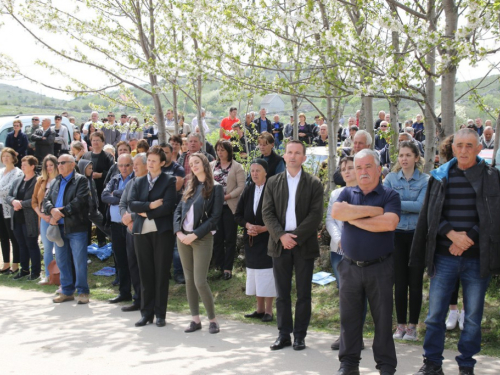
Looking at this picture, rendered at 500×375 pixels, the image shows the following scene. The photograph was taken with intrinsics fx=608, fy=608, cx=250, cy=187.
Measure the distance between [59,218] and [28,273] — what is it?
2.62 m

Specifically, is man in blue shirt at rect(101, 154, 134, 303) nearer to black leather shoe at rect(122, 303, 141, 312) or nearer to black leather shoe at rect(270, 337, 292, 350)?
black leather shoe at rect(122, 303, 141, 312)

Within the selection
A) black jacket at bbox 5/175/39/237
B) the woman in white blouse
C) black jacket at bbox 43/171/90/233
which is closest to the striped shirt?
black jacket at bbox 43/171/90/233

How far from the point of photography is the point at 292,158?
6.70 metres

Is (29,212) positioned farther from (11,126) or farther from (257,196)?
(11,126)

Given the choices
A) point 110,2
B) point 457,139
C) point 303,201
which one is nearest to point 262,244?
point 303,201

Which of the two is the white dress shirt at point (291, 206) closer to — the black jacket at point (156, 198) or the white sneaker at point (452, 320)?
the black jacket at point (156, 198)

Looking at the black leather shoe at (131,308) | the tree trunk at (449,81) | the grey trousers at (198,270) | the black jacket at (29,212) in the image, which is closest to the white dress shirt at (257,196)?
the grey trousers at (198,270)

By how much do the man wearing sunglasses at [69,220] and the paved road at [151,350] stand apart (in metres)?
0.76

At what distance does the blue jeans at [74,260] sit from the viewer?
29.6ft

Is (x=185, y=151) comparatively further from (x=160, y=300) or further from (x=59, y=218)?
(x=160, y=300)

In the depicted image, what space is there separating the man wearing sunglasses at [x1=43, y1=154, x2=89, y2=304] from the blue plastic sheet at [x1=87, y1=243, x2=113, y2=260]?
7.04 feet

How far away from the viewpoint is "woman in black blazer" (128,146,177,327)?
7734 mm

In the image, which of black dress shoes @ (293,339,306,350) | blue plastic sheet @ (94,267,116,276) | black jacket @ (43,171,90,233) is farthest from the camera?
blue plastic sheet @ (94,267,116,276)

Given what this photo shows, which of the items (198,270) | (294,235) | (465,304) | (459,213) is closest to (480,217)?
(459,213)
